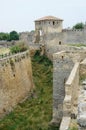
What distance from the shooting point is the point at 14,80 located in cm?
2561

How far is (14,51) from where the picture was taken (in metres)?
31.4

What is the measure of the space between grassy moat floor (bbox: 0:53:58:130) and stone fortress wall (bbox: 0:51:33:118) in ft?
1.85

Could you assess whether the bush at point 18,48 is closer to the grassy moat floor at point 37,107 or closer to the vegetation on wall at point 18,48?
the vegetation on wall at point 18,48

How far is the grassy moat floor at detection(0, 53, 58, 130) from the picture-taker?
19750 millimetres

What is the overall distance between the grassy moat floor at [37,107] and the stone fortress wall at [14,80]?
1.85ft

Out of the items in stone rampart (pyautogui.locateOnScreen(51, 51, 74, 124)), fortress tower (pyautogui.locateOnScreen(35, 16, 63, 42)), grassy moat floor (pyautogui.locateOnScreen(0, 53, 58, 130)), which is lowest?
grassy moat floor (pyautogui.locateOnScreen(0, 53, 58, 130))

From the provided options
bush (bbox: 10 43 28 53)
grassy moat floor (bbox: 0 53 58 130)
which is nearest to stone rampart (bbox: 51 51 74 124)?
grassy moat floor (bbox: 0 53 58 130)

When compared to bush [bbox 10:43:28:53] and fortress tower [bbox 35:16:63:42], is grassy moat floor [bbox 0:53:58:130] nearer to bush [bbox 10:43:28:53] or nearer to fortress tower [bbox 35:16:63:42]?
bush [bbox 10:43:28:53]

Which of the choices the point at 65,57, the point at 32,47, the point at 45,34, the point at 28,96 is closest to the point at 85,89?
the point at 65,57

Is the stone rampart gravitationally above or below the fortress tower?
below

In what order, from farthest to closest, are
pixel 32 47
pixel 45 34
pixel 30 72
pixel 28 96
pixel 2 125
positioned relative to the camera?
pixel 45 34 < pixel 32 47 < pixel 30 72 < pixel 28 96 < pixel 2 125

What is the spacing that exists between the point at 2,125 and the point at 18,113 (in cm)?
300

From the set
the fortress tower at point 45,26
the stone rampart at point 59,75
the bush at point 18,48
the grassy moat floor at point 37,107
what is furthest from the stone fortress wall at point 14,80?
the fortress tower at point 45,26

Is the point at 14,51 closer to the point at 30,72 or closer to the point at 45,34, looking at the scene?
the point at 30,72
